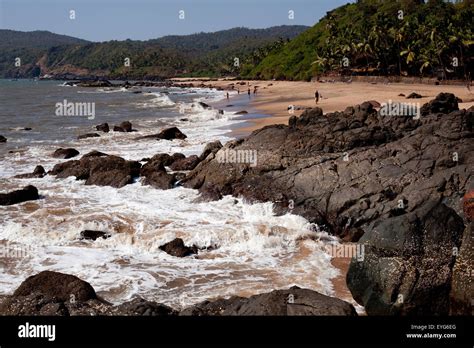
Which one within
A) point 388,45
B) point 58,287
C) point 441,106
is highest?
point 388,45

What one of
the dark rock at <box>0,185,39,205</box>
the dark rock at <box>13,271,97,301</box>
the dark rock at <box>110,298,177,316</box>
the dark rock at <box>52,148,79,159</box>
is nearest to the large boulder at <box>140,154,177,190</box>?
the dark rock at <box>0,185,39,205</box>

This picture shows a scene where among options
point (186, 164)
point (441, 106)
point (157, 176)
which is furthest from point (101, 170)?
point (441, 106)

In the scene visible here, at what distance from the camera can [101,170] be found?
24.1 metres

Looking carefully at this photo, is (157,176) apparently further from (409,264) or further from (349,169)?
(409,264)

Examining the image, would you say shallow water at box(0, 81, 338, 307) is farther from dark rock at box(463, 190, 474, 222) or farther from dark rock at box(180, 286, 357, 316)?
dark rock at box(463, 190, 474, 222)

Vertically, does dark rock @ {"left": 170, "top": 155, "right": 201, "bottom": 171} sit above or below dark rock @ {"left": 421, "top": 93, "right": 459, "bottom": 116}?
below

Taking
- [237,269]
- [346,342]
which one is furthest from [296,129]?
[346,342]

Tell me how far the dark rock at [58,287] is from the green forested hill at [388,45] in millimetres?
69070

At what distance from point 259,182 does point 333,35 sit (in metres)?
95.1

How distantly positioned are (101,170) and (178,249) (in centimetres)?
1057

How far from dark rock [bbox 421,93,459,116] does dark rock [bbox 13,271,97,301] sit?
72.4 feet

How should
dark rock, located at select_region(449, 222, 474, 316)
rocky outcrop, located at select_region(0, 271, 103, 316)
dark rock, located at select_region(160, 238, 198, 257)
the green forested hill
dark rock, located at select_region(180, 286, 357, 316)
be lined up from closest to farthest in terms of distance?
1. dark rock, located at select_region(180, 286, 357, 316)
2. rocky outcrop, located at select_region(0, 271, 103, 316)
3. dark rock, located at select_region(449, 222, 474, 316)
4. dark rock, located at select_region(160, 238, 198, 257)
5. the green forested hill

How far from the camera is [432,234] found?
11.4 meters

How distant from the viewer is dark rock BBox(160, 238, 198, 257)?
15.1 m
